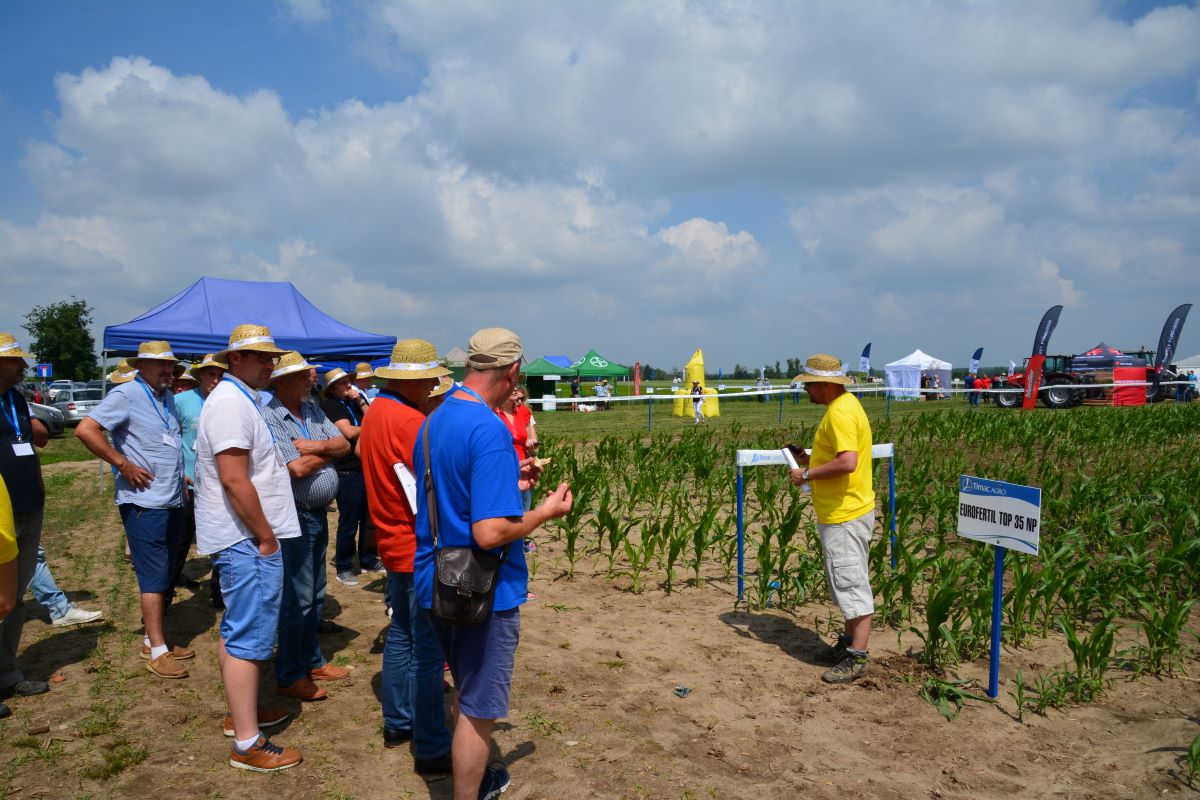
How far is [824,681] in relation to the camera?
4.33 metres

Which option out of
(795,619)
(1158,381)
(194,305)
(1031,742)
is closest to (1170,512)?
(795,619)

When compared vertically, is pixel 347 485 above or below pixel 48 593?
above

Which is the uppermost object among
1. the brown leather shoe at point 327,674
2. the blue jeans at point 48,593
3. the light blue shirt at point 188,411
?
the light blue shirt at point 188,411

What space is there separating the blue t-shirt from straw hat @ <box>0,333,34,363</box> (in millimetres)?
2890

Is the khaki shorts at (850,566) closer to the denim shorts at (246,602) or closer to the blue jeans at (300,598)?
the blue jeans at (300,598)

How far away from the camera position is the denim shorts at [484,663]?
8.61 feet

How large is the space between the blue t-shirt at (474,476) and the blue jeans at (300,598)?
160cm

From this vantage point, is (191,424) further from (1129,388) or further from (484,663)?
(1129,388)

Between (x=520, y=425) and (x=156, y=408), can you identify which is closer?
(x=156, y=408)

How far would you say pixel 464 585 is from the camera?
2.47m

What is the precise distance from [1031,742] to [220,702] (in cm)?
410

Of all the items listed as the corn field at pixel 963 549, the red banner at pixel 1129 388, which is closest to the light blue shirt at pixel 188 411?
the corn field at pixel 963 549

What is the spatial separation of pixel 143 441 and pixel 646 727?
3.26 metres

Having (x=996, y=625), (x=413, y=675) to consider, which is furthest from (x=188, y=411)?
(x=996, y=625)
